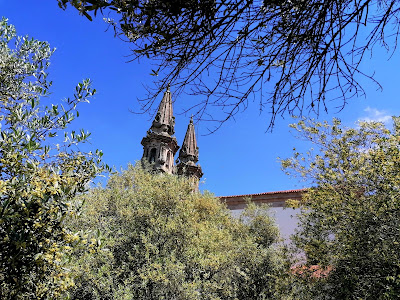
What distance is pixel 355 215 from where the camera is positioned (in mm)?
6598

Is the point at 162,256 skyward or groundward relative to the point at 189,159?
groundward

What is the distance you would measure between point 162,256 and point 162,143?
1765 cm

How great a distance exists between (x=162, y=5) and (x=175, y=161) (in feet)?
90.5

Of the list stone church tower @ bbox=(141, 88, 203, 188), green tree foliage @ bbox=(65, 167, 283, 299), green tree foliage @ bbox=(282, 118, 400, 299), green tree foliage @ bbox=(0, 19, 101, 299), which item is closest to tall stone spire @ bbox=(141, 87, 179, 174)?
stone church tower @ bbox=(141, 88, 203, 188)

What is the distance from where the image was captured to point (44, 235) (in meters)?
3.40

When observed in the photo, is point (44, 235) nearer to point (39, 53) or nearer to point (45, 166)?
point (45, 166)

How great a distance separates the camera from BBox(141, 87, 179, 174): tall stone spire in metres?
26.9

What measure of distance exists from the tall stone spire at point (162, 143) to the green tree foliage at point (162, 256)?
1182 centimetres

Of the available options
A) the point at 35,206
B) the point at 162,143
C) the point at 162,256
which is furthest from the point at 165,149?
the point at 35,206

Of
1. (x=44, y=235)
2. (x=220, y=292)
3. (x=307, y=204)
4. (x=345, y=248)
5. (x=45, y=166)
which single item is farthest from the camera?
(x=220, y=292)

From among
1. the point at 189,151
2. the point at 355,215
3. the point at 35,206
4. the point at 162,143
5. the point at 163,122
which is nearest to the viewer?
the point at 35,206

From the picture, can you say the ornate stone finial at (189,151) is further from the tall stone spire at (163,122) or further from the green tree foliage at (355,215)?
the green tree foliage at (355,215)

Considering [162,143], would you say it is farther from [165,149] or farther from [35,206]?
[35,206]

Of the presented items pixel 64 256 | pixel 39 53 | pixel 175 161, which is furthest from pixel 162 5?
pixel 175 161
